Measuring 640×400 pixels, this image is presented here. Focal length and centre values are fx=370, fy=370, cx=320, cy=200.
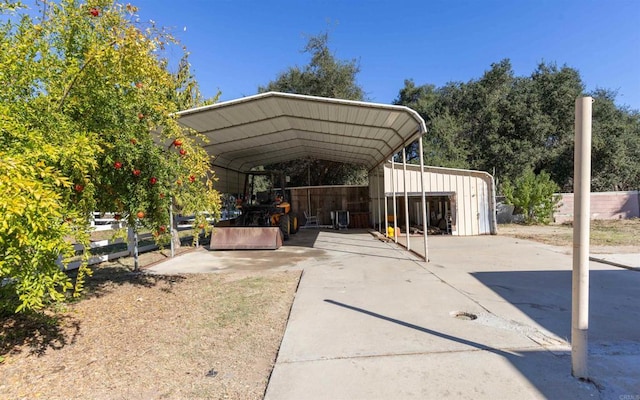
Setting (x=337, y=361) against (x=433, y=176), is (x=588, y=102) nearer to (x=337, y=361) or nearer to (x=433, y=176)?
(x=337, y=361)

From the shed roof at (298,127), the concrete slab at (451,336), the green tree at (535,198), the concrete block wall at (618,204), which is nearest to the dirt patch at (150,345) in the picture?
the concrete slab at (451,336)

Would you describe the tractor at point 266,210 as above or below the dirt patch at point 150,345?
above

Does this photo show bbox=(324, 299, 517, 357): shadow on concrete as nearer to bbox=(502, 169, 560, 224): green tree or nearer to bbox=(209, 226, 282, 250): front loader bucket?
bbox=(209, 226, 282, 250): front loader bucket

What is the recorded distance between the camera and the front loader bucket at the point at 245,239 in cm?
1125

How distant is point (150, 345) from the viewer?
3951mm

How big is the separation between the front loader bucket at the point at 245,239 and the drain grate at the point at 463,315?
23.7 feet

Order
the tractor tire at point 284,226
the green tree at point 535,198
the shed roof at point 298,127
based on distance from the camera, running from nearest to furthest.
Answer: the shed roof at point 298,127 → the tractor tire at point 284,226 → the green tree at point 535,198

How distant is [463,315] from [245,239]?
26.0ft

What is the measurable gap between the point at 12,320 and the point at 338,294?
13.9 ft

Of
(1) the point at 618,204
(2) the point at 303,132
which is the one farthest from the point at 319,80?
(1) the point at 618,204

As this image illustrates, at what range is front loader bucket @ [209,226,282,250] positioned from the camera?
11.2 meters

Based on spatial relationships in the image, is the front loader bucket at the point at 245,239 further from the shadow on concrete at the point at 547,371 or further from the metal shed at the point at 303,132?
the shadow on concrete at the point at 547,371

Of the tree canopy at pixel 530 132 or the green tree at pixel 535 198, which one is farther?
the tree canopy at pixel 530 132

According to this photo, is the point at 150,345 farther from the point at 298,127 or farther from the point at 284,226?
the point at 284,226
